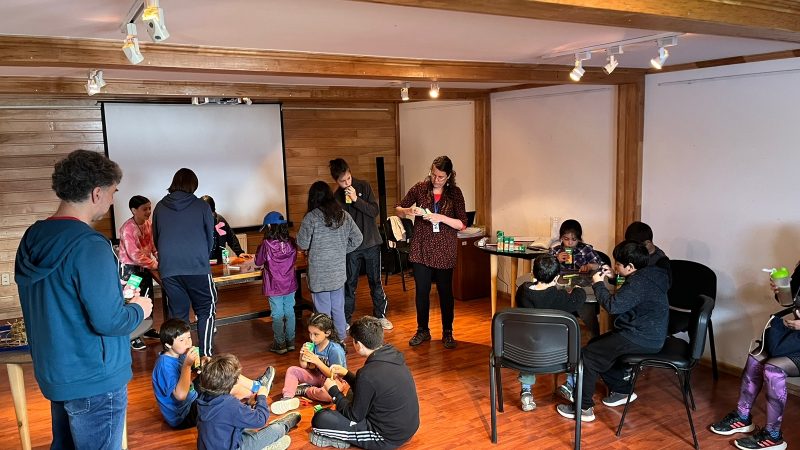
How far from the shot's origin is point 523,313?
317 cm

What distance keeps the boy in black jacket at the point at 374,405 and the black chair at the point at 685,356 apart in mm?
1233

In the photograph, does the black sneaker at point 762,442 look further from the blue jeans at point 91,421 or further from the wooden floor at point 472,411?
the blue jeans at point 91,421

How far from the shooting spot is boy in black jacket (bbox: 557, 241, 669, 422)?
3.46 metres

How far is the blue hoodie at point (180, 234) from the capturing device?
418 cm

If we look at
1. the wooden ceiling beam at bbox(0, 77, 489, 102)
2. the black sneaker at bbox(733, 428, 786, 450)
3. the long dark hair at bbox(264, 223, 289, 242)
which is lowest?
the black sneaker at bbox(733, 428, 786, 450)

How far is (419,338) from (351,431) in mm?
1778

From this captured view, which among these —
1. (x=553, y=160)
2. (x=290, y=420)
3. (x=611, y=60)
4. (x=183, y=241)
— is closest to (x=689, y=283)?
(x=611, y=60)

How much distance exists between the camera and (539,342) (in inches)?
128

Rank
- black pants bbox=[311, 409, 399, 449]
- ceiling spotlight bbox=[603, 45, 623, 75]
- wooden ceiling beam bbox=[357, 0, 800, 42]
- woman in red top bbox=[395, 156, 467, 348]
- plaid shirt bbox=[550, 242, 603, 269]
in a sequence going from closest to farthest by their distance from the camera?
wooden ceiling beam bbox=[357, 0, 800, 42], black pants bbox=[311, 409, 399, 449], ceiling spotlight bbox=[603, 45, 623, 75], plaid shirt bbox=[550, 242, 603, 269], woman in red top bbox=[395, 156, 467, 348]

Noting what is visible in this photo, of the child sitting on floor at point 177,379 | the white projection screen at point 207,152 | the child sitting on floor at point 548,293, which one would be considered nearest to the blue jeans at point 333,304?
the child sitting on floor at point 177,379

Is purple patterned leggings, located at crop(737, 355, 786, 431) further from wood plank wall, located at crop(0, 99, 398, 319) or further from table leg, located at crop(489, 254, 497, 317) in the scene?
wood plank wall, located at crop(0, 99, 398, 319)

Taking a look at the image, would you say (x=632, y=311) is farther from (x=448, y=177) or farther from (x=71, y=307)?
(x=71, y=307)

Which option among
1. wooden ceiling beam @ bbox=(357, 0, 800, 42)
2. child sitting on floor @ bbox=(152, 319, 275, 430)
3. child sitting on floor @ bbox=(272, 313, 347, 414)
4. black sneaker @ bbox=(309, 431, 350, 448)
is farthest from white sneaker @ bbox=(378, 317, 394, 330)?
wooden ceiling beam @ bbox=(357, 0, 800, 42)

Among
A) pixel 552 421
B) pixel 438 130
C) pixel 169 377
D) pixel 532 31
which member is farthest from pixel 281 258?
pixel 438 130
